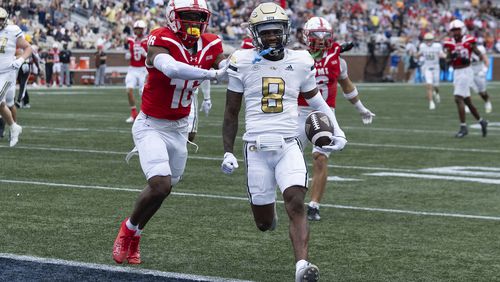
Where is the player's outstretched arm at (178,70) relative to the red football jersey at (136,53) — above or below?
above

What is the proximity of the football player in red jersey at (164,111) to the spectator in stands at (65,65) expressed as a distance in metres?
29.5

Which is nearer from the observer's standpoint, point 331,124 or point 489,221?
point 331,124

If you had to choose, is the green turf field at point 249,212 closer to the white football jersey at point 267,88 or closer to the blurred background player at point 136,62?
the white football jersey at point 267,88

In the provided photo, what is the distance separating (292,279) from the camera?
21.7ft

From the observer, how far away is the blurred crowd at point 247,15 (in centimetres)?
3856

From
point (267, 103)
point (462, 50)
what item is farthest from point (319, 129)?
point (462, 50)

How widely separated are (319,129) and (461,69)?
12.0 meters

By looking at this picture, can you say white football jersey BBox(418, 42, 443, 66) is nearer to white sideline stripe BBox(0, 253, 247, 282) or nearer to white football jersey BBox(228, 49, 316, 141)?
white football jersey BBox(228, 49, 316, 141)

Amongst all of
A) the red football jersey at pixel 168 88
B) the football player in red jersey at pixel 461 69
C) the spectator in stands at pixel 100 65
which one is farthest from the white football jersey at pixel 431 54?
the red football jersey at pixel 168 88

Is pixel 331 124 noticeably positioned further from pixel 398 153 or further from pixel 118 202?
pixel 398 153

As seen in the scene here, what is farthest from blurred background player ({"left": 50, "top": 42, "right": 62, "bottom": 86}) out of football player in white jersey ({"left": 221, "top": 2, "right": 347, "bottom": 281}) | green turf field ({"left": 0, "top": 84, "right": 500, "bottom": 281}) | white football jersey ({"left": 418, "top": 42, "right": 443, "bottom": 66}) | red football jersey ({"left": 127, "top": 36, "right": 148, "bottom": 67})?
football player in white jersey ({"left": 221, "top": 2, "right": 347, "bottom": 281})

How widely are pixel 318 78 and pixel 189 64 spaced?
2.69 metres

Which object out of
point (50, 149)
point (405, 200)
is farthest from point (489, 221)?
point (50, 149)

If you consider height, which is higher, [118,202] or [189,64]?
[189,64]
